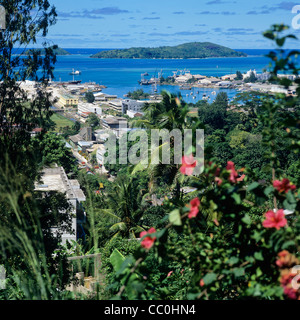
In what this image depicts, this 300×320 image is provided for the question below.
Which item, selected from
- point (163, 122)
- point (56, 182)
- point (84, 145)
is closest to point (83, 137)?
point (84, 145)

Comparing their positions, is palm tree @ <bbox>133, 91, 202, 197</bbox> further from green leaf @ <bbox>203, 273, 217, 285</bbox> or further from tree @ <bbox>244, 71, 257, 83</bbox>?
tree @ <bbox>244, 71, 257, 83</bbox>

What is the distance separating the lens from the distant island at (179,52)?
494 feet

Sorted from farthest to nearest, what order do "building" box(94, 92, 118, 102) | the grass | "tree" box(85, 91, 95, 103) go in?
1. "building" box(94, 92, 118, 102)
2. "tree" box(85, 91, 95, 103)
3. the grass

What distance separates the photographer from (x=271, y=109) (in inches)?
52.0

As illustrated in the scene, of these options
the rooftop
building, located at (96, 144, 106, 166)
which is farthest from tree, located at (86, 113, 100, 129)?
the rooftop

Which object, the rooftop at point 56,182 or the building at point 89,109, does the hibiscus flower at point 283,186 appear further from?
the building at point 89,109

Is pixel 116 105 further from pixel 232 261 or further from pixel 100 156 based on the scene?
pixel 232 261

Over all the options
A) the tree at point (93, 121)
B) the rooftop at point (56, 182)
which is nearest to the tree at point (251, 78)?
the tree at point (93, 121)

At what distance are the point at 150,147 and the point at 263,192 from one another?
5743 mm

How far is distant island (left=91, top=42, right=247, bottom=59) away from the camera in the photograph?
150 m

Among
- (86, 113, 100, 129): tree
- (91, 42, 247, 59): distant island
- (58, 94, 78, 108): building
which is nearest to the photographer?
(86, 113, 100, 129): tree

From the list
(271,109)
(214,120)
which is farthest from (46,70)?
(214,120)

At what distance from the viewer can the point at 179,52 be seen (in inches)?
5935

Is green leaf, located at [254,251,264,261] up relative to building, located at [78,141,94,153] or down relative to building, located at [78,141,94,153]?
up
